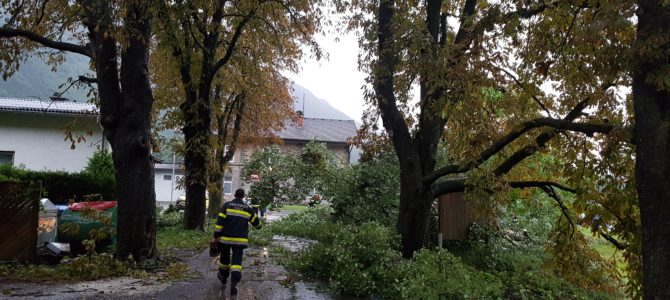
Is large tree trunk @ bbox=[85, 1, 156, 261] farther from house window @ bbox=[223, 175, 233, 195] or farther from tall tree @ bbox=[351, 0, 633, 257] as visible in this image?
Result: house window @ bbox=[223, 175, 233, 195]

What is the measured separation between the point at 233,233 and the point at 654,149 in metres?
6.21

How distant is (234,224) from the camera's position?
29.2ft

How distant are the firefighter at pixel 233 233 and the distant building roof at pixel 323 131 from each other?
51.8 meters

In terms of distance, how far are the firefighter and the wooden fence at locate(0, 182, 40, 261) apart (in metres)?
4.34

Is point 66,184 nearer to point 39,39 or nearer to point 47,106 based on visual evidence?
point 47,106

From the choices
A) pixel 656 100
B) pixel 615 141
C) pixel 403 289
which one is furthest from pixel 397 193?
pixel 656 100

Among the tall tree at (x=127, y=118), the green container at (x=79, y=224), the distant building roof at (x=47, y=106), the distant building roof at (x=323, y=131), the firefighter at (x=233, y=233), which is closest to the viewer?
the firefighter at (x=233, y=233)

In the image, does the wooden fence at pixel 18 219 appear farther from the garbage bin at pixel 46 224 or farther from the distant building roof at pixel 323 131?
the distant building roof at pixel 323 131

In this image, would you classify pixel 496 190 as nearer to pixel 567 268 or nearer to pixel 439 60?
pixel 567 268

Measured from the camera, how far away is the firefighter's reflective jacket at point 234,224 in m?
8.82

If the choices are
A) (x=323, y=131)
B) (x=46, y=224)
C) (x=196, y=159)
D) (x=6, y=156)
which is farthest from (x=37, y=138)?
(x=323, y=131)

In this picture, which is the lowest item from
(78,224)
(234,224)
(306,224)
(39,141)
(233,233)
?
(306,224)

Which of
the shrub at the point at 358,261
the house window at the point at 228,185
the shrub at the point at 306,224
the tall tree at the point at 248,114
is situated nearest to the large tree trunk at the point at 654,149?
the shrub at the point at 358,261

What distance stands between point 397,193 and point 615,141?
10.4m
